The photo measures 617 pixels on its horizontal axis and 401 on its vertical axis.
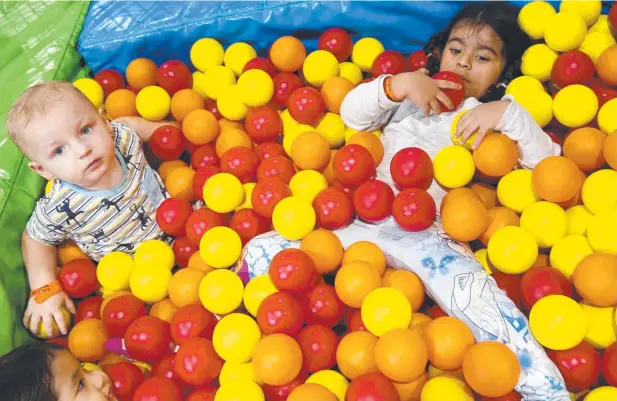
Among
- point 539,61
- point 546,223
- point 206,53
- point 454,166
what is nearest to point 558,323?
point 546,223

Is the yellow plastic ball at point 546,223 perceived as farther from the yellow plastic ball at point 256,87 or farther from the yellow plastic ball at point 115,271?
the yellow plastic ball at point 115,271

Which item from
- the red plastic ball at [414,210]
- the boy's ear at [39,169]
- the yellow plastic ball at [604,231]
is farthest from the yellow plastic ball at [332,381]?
the boy's ear at [39,169]

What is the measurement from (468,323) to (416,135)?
0.50 meters

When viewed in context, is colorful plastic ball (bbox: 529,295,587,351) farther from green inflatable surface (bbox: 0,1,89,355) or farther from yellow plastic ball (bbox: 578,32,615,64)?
green inflatable surface (bbox: 0,1,89,355)

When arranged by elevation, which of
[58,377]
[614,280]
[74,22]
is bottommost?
[614,280]

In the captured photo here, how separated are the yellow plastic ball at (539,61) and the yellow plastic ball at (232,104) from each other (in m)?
0.74

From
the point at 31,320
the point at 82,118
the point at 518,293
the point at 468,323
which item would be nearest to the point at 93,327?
the point at 31,320

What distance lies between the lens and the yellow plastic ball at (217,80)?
1.62 metres

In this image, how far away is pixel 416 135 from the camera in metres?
1.40

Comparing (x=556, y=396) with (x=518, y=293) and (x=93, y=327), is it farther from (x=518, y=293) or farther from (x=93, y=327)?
(x=93, y=327)

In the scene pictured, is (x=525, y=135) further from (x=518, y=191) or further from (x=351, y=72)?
(x=351, y=72)

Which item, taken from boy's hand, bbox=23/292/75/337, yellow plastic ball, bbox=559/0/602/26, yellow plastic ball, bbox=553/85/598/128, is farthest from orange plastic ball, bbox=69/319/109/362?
yellow plastic ball, bbox=559/0/602/26

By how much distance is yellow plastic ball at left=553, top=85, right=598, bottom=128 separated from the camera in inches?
53.4

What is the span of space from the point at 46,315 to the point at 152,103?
60 cm
